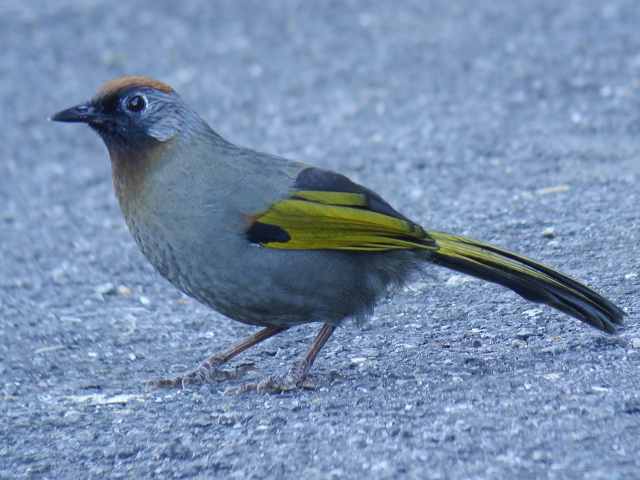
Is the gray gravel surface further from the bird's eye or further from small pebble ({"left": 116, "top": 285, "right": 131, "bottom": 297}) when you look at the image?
the bird's eye

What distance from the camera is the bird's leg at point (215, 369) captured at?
5.35 m

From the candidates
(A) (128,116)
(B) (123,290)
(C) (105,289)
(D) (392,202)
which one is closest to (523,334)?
(A) (128,116)

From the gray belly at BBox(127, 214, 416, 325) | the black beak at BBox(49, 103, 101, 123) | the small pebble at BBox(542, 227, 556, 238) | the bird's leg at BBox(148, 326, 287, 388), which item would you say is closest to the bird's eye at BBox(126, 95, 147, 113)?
the black beak at BBox(49, 103, 101, 123)

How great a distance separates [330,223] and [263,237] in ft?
0.98

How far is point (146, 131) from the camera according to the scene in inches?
211

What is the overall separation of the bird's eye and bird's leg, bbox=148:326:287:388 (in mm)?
1155

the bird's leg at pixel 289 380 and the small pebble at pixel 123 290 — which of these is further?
the small pebble at pixel 123 290

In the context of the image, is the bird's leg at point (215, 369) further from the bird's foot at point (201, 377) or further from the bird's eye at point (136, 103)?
the bird's eye at point (136, 103)

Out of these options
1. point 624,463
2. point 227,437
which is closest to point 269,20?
point 227,437

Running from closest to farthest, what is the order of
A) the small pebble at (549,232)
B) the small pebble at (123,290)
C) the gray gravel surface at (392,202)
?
the gray gravel surface at (392,202) → the small pebble at (549,232) → the small pebble at (123,290)

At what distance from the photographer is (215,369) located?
5.45 meters

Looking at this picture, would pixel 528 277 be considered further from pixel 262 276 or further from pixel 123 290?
pixel 123 290

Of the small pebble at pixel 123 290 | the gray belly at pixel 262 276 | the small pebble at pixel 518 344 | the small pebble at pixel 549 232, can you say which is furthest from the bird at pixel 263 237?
the small pebble at pixel 123 290

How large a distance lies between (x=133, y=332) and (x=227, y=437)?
1.86 meters
